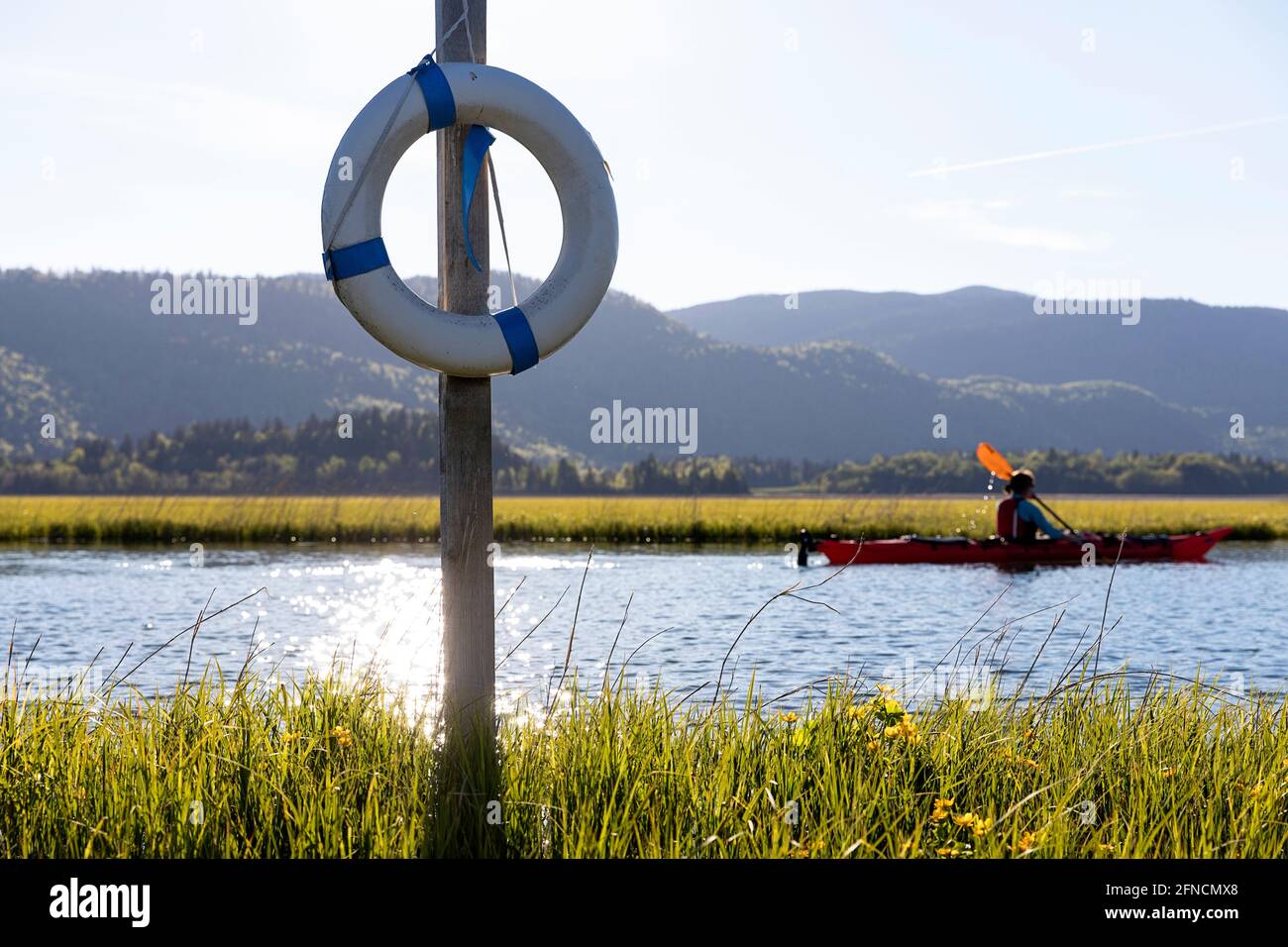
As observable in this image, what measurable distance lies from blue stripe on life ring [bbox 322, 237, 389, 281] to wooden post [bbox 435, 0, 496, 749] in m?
0.21

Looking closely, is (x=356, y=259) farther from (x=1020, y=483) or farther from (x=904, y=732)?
(x=1020, y=483)

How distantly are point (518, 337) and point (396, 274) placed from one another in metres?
0.46

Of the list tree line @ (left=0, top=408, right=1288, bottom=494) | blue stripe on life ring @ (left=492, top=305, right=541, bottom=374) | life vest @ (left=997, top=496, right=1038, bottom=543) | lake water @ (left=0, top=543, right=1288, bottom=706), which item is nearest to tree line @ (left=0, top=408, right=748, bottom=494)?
tree line @ (left=0, top=408, right=1288, bottom=494)

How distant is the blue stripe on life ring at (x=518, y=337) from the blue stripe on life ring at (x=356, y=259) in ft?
1.40

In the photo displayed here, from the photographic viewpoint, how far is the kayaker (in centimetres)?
1458

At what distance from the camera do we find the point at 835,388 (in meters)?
130

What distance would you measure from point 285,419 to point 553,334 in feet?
340

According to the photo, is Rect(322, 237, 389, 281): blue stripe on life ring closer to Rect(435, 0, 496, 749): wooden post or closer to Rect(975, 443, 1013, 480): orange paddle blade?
Rect(435, 0, 496, 749): wooden post

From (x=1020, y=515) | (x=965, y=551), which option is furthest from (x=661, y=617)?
(x=1020, y=515)

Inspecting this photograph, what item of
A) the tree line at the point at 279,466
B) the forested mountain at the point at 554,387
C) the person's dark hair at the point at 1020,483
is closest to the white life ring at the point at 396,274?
the person's dark hair at the point at 1020,483

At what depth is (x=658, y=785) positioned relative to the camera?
3.48 m

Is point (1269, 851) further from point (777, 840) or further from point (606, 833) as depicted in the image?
point (606, 833)
